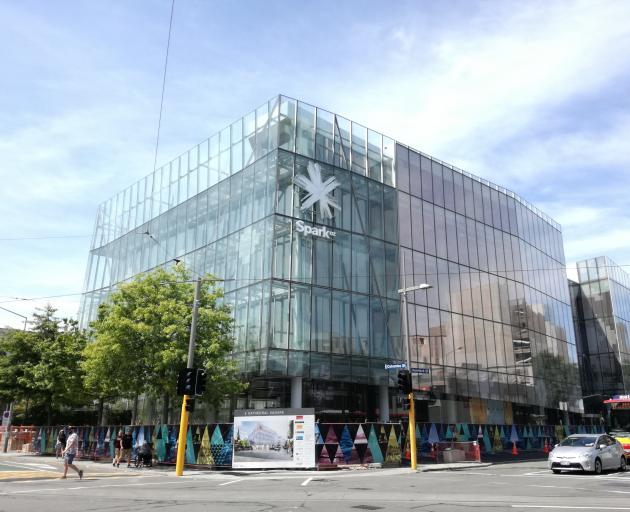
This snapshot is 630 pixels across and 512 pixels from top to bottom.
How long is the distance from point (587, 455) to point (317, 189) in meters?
20.8

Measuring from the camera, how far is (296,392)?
30.4 metres

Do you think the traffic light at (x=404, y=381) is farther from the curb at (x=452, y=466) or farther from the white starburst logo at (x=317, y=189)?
the white starburst logo at (x=317, y=189)

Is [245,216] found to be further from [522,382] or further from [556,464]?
[522,382]

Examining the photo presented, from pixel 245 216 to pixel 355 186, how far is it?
311 inches

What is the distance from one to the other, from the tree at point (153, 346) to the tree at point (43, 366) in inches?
284

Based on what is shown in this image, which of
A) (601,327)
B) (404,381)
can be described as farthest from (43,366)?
(601,327)

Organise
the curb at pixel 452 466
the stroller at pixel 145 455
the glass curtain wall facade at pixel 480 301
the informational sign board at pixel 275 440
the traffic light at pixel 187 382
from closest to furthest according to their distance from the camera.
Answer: the traffic light at pixel 187 382, the informational sign board at pixel 275 440, the curb at pixel 452 466, the stroller at pixel 145 455, the glass curtain wall facade at pixel 480 301

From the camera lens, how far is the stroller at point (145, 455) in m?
25.1

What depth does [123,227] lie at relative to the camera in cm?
4762

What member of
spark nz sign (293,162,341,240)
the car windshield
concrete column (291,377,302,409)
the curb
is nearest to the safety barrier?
the curb

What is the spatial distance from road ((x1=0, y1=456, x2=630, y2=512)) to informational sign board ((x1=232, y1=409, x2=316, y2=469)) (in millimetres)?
1672

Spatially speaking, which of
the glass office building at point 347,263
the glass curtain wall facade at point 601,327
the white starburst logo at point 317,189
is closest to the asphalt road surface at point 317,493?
the glass office building at point 347,263

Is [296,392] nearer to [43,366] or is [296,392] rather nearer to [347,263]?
[347,263]

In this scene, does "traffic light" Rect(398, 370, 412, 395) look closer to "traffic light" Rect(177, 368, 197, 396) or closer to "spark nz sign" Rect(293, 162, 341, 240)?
"traffic light" Rect(177, 368, 197, 396)
